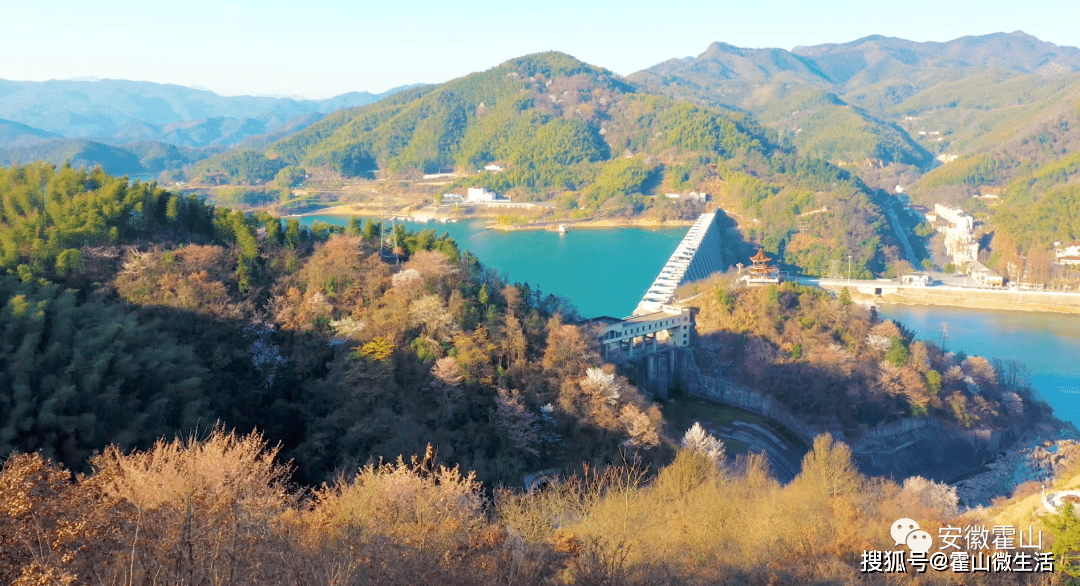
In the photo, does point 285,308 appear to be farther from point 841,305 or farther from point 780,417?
point 841,305

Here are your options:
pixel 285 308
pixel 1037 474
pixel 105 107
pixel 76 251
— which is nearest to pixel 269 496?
pixel 285 308

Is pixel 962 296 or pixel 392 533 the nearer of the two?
pixel 392 533

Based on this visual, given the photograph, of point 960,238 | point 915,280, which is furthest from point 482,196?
point 960,238

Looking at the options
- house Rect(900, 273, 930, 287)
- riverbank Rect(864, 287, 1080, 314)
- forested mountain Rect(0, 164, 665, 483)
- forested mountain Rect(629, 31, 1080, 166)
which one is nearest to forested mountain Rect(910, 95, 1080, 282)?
riverbank Rect(864, 287, 1080, 314)

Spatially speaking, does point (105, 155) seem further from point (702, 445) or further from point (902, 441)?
point (902, 441)

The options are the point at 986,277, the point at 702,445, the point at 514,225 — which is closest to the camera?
the point at 702,445

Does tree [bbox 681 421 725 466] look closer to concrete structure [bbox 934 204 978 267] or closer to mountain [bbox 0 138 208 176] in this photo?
concrete structure [bbox 934 204 978 267]
